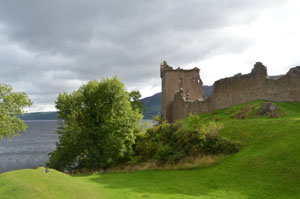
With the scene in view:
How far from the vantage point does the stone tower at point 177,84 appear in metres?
52.7

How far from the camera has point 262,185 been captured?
16.8m

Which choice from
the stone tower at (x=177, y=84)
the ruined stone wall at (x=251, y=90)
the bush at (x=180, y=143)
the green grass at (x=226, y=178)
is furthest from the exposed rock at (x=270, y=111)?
the stone tower at (x=177, y=84)

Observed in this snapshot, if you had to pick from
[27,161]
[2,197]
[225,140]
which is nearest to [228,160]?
[225,140]

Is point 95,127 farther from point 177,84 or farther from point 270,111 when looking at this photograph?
point 177,84

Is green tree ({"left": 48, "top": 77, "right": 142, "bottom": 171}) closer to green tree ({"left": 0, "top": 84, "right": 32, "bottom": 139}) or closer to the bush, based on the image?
the bush

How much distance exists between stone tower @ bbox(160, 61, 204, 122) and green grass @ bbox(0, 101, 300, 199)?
2658cm

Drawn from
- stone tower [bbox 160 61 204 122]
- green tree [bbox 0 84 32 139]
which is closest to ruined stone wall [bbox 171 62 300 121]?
stone tower [bbox 160 61 204 122]

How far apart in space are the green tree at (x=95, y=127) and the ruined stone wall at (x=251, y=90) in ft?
37.6

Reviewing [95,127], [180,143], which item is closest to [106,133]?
[95,127]

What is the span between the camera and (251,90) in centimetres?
3422

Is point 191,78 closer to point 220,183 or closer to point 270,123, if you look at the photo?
point 270,123

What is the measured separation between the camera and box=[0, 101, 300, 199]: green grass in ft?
47.3

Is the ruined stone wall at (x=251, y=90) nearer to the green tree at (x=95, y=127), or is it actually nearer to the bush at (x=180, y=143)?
the bush at (x=180, y=143)

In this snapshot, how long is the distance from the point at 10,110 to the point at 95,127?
11410 mm
